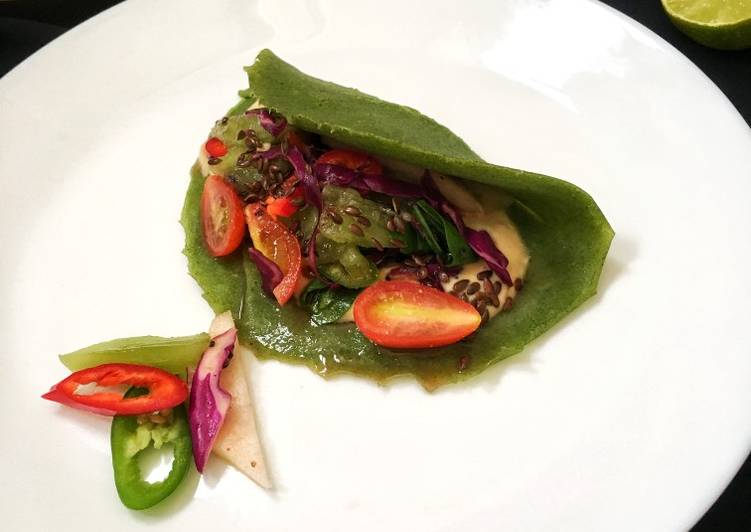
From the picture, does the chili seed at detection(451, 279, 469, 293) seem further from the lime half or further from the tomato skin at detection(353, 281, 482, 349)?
the lime half

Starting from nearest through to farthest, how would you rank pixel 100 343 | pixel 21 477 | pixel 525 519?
pixel 525 519, pixel 21 477, pixel 100 343

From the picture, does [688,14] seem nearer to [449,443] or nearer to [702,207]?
[702,207]

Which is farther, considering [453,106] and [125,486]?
[453,106]

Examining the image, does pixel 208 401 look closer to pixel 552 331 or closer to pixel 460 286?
pixel 460 286

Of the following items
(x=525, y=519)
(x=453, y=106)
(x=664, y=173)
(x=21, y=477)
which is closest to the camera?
(x=525, y=519)

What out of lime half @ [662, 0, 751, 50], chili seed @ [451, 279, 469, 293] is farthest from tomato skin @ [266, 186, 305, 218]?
lime half @ [662, 0, 751, 50]

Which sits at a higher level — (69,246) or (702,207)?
(69,246)

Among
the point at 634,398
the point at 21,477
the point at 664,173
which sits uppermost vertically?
the point at 664,173

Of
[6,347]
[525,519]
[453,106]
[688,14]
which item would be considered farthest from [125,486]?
[688,14]
